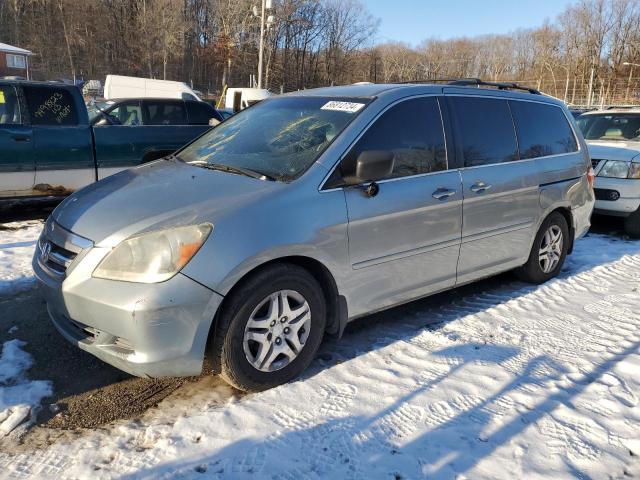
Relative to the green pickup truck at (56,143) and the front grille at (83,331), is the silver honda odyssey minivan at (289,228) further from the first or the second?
the green pickup truck at (56,143)

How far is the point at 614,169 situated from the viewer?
7359 millimetres

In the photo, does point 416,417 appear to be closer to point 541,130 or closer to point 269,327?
point 269,327

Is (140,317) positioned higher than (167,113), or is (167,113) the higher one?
(167,113)

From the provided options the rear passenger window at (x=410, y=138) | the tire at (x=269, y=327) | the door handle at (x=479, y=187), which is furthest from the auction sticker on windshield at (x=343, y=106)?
the tire at (x=269, y=327)

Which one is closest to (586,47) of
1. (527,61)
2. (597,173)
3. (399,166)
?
(527,61)

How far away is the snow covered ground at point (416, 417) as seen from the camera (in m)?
2.49

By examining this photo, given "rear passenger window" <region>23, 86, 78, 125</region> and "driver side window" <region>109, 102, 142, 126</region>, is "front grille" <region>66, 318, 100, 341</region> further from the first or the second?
"driver side window" <region>109, 102, 142, 126</region>

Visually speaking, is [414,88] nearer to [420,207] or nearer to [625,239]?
[420,207]

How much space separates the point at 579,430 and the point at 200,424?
201 cm

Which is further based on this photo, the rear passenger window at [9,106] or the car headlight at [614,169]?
the car headlight at [614,169]

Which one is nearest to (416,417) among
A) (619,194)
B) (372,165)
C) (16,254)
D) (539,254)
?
(372,165)

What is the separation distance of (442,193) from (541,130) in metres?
1.75

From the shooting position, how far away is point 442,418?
291cm

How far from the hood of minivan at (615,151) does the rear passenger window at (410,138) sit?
4.68m
